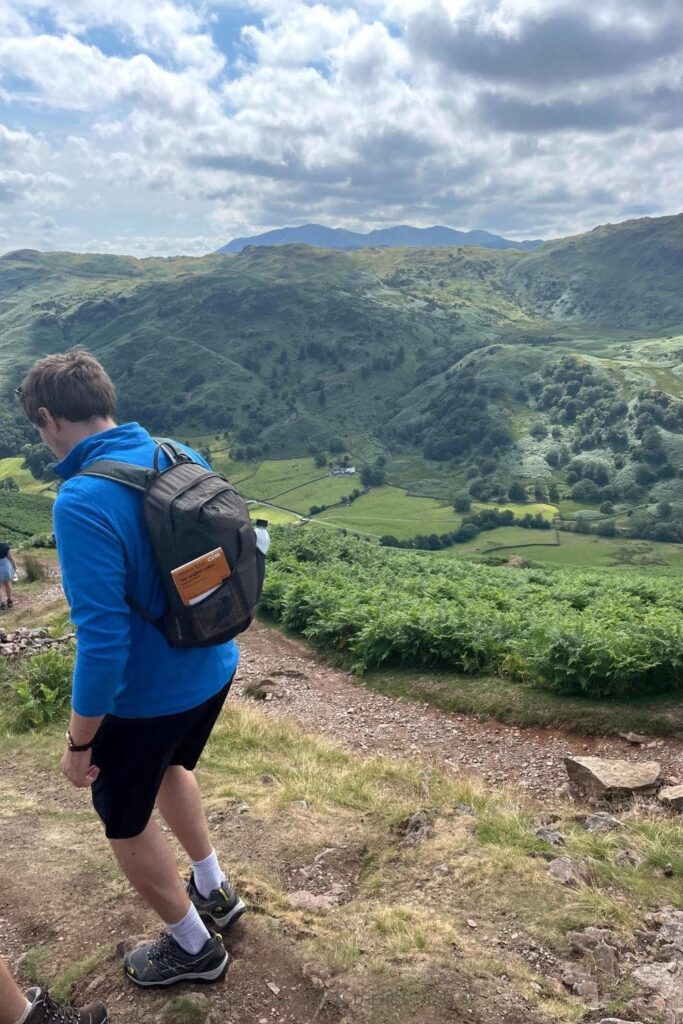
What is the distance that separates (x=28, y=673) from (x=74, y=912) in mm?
5890

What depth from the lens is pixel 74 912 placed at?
473 centimetres

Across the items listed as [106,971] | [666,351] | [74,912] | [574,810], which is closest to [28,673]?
[74,912]

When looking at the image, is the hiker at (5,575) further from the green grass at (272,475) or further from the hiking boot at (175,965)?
the green grass at (272,475)

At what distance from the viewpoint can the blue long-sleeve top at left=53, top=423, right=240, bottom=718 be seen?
3.12 metres

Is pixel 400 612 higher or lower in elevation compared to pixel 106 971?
lower

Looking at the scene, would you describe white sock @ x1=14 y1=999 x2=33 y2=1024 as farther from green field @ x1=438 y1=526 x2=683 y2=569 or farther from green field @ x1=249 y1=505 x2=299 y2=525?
green field @ x1=249 y1=505 x2=299 y2=525

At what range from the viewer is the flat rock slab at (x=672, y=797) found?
652 centimetres

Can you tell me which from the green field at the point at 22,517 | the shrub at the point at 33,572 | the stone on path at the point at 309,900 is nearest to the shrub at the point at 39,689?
the stone on path at the point at 309,900

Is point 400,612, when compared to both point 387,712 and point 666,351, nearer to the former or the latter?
point 387,712

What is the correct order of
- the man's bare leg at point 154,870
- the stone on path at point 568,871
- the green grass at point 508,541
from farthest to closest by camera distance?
the green grass at point 508,541 → the stone on path at point 568,871 → the man's bare leg at point 154,870

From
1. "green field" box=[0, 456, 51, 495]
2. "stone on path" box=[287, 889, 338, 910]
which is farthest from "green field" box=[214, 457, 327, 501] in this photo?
"stone on path" box=[287, 889, 338, 910]

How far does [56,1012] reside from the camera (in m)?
3.44

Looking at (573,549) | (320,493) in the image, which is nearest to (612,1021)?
(573,549)

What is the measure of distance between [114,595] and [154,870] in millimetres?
1570
